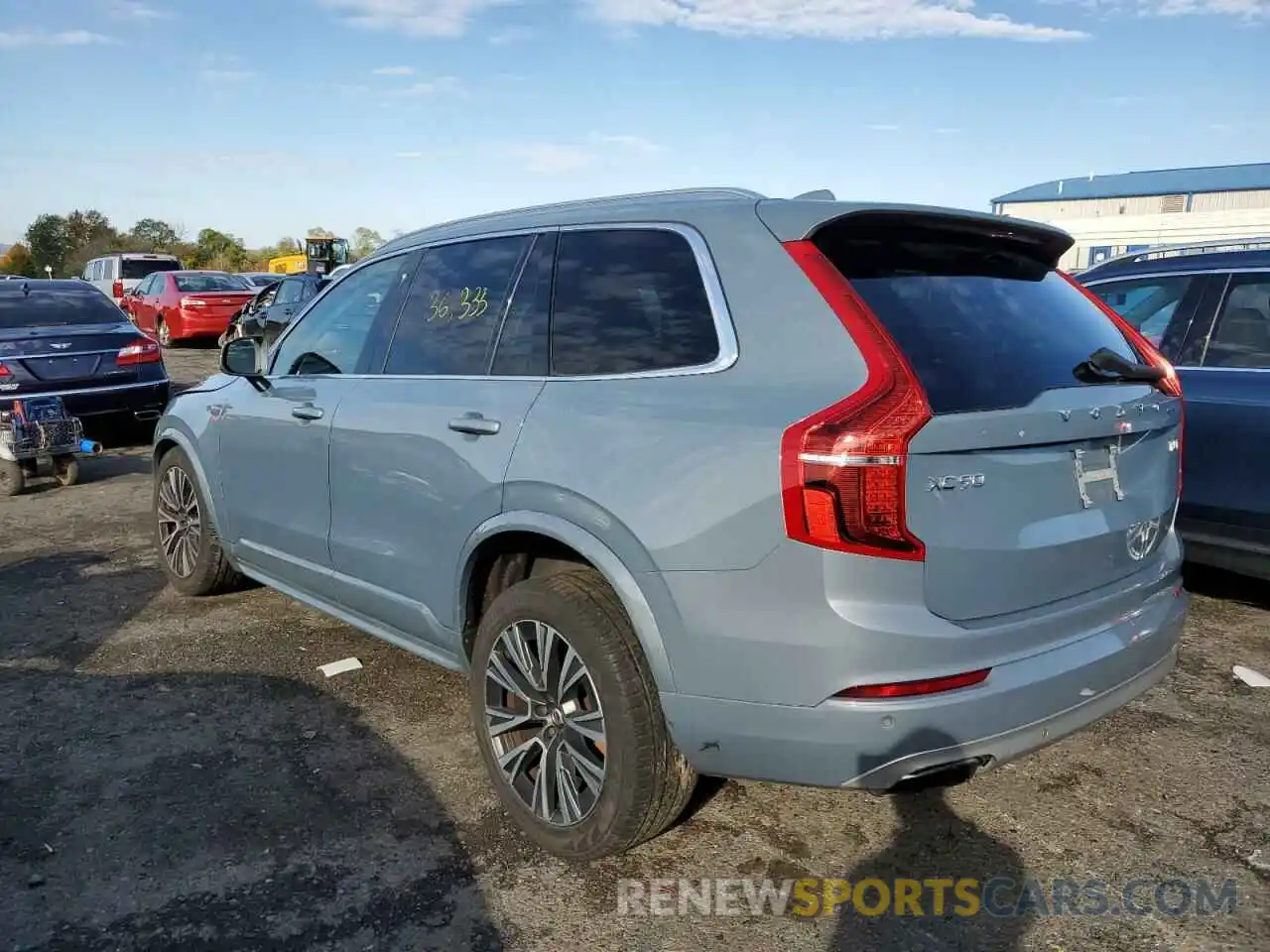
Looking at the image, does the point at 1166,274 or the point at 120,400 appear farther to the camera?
the point at 120,400

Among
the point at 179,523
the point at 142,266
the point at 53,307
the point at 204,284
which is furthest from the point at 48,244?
the point at 179,523

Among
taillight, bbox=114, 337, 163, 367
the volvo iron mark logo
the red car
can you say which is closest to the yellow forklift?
the red car

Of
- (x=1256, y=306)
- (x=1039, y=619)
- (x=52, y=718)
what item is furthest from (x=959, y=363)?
(x=52, y=718)

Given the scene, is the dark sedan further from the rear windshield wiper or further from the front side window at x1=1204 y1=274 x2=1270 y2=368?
the front side window at x1=1204 y1=274 x2=1270 y2=368

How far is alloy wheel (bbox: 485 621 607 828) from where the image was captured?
2752 millimetres

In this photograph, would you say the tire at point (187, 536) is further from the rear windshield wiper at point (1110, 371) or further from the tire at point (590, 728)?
the rear windshield wiper at point (1110, 371)

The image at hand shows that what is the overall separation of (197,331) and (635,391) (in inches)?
761

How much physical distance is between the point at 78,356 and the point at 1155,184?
67.4m

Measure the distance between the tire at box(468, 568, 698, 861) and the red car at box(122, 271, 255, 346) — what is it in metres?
18.3

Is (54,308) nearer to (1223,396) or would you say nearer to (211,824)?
(211,824)

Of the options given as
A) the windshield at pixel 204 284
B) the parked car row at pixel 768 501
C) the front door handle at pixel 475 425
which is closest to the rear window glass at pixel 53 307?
the parked car row at pixel 768 501

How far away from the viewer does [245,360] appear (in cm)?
454

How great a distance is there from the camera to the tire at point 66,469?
804 centimetres

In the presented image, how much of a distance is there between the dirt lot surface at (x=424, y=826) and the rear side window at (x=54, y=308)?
5.54 m
